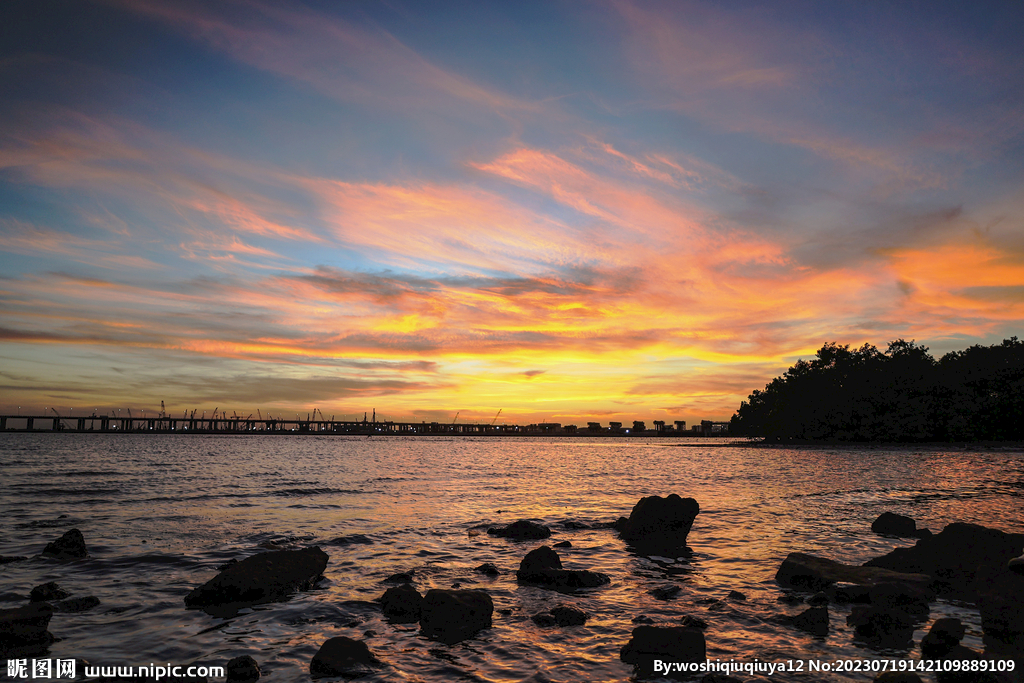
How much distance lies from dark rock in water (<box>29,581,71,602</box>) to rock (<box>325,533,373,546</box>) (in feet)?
30.1

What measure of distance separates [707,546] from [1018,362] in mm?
181209

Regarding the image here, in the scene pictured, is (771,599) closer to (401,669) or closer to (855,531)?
(401,669)

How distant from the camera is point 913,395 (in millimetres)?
157625

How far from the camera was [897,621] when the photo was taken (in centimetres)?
1158

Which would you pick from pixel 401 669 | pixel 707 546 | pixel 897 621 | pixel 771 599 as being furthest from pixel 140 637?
pixel 707 546

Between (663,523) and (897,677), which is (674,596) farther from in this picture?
(663,523)

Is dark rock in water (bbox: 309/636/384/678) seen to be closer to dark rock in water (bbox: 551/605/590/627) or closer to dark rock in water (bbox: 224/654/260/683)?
dark rock in water (bbox: 224/654/260/683)

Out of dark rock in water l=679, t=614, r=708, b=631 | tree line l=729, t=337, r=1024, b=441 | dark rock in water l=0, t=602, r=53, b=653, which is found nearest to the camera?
dark rock in water l=0, t=602, r=53, b=653

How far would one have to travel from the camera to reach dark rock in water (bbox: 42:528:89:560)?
18812 mm

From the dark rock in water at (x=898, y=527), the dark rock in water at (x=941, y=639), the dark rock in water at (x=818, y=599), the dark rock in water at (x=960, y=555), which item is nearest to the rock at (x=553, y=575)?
the dark rock in water at (x=818, y=599)

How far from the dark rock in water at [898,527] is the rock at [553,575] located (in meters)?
15.6

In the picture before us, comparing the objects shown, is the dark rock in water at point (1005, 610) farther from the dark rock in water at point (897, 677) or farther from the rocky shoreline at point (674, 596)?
the dark rock in water at point (897, 677)

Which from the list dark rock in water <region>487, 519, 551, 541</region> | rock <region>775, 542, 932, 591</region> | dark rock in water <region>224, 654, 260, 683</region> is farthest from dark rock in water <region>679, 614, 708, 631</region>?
dark rock in water <region>487, 519, 551, 541</region>

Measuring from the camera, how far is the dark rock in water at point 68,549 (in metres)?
18.8
